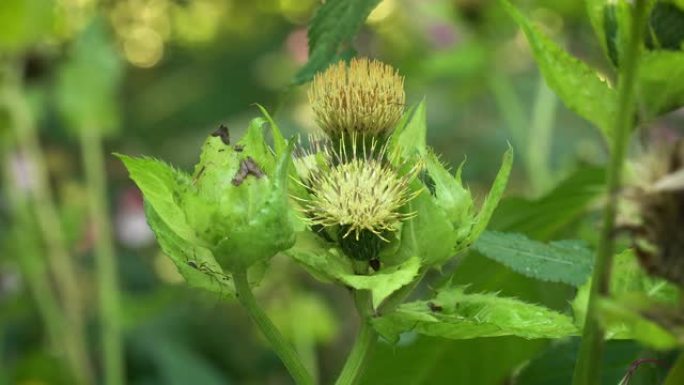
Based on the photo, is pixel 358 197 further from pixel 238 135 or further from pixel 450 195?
pixel 238 135

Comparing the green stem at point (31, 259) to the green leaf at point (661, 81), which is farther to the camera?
the green stem at point (31, 259)

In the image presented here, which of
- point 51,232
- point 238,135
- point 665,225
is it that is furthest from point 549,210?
point 238,135

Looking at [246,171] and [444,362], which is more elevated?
[246,171]

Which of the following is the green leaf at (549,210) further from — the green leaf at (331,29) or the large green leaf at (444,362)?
the green leaf at (331,29)

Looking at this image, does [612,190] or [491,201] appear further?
[491,201]

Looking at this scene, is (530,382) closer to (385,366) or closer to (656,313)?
(385,366)

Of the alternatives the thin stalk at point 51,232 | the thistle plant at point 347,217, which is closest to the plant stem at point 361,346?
the thistle plant at point 347,217

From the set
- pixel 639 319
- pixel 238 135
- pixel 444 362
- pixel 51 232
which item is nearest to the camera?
pixel 639 319
